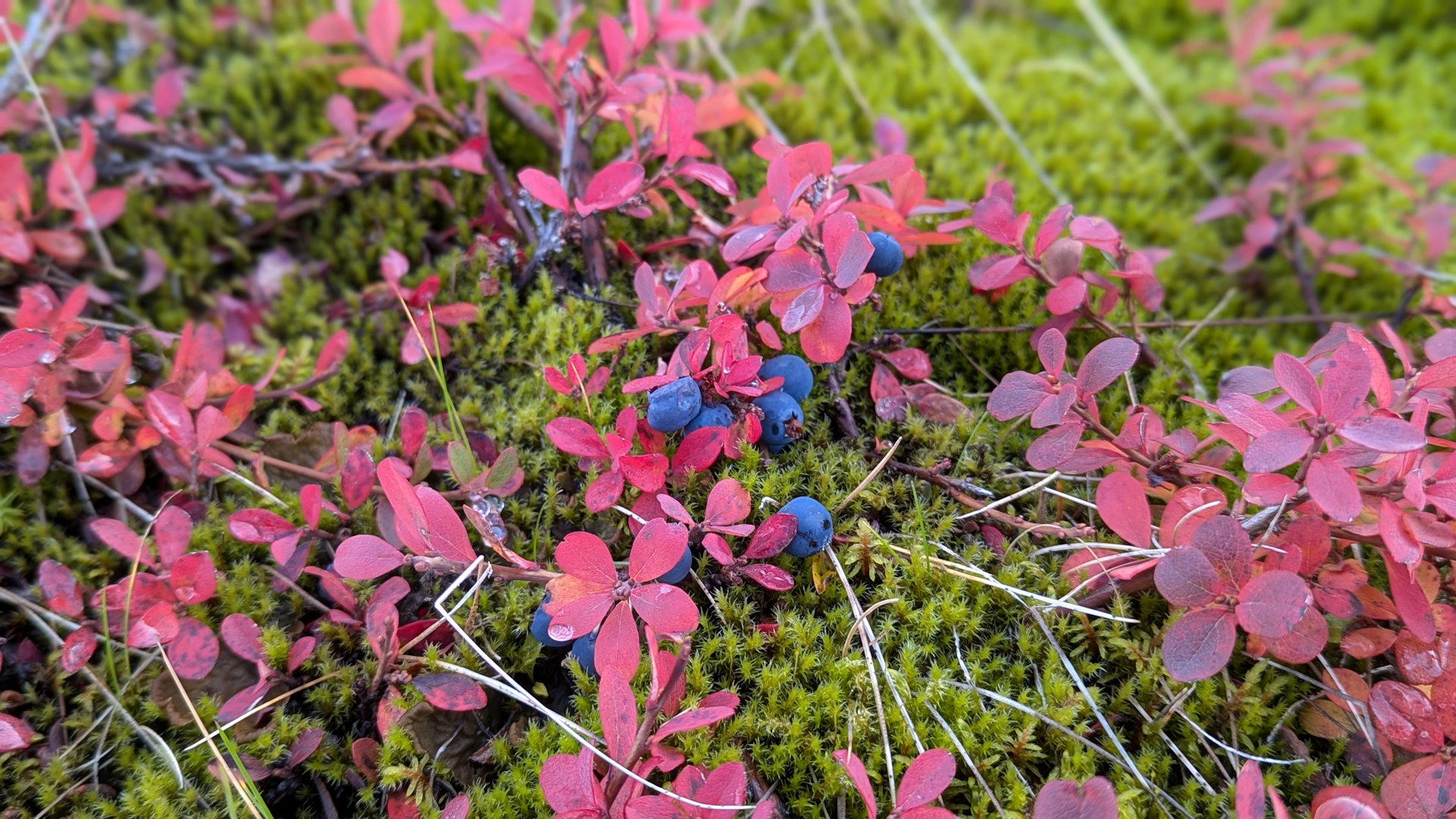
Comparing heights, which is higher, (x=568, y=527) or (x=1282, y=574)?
(x=568, y=527)

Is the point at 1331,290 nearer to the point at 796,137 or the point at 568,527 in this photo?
the point at 796,137

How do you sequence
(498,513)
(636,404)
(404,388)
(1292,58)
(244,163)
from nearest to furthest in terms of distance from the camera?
(498,513) < (636,404) < (404,388) < (244,163) < (1292,58)

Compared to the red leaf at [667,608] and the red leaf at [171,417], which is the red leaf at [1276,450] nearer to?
the red leaf at [667,608]

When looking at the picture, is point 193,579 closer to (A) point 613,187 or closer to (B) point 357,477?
(B) point 357,477

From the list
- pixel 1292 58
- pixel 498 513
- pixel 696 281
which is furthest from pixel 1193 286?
pixel 498 513

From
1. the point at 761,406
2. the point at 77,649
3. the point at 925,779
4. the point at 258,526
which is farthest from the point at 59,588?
the point at 925,779

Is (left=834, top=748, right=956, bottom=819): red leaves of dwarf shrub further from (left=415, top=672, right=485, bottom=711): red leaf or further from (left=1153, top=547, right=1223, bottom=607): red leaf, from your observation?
(left=415, top=672, right=485, bottom=711): red leaf

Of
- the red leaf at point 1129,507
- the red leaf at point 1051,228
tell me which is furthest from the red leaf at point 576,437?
the red leaf at point 1051,228
